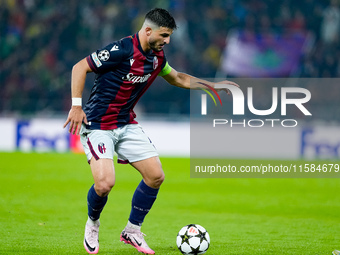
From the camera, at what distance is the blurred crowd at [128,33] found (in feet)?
62.1

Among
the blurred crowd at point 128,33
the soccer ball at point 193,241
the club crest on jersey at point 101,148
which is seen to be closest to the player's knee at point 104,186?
the club crest on jersey at point 101,148

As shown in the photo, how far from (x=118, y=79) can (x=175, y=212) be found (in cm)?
332

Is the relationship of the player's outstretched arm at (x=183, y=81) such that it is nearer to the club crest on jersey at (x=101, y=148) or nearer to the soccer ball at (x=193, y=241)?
the club crest on jersey at (x=101, y=148)

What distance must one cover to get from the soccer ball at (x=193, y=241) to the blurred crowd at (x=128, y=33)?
1334 cm

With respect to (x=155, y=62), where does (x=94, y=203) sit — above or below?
below

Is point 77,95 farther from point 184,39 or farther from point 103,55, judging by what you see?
point 184,39

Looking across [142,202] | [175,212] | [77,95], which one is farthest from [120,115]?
[175,212]

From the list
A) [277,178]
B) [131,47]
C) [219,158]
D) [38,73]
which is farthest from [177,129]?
[131,47]

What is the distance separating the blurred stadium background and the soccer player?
1244 centimetres

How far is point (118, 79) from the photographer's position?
16.6 feet

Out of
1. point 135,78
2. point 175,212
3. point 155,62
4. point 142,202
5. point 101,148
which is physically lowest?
point 175,212

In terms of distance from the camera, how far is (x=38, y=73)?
1923 cm

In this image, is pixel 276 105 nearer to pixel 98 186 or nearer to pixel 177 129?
pixel 177 129

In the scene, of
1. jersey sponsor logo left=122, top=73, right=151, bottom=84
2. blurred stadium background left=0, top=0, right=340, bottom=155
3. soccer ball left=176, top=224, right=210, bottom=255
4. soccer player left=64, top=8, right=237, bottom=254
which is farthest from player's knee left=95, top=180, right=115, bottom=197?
blurred stadium background left=0, top=0, right=340, bottom=155
